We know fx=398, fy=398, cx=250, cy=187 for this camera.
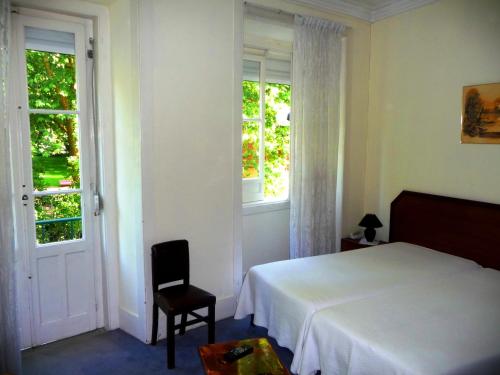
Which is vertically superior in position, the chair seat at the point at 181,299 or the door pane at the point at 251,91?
the door pane at the point at 251,91

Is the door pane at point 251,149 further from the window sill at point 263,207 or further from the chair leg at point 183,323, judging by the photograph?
the chair leg at point 183,323

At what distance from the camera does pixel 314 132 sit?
404 cm

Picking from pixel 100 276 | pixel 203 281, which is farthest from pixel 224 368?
pixel 100 276

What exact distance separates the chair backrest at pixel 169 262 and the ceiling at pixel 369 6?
2.56 meters

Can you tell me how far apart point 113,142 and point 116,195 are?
17.1 inches

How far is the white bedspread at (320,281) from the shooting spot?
8.87 feet

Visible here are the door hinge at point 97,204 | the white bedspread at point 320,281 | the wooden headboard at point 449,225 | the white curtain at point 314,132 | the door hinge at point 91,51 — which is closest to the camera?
the white bedspread at point 320,281

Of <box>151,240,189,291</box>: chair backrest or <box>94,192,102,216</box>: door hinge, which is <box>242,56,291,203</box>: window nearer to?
<box>151,240,189,291</box>: chair backrest

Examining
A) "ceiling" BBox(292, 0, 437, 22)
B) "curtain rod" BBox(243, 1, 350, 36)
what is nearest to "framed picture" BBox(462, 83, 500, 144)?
"ceiling" BBox(292, 0, 437, 22)

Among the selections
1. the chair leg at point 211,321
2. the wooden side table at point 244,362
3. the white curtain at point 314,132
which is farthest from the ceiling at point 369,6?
the wooden side table at point 244,362

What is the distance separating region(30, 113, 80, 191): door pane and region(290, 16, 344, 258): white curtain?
6.56 feet

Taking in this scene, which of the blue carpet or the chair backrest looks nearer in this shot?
the blue carpet

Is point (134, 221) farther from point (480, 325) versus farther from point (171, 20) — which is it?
point (480, 325)

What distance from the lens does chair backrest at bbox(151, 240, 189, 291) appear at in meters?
3.02
